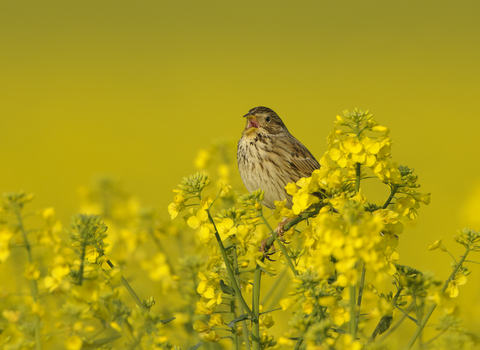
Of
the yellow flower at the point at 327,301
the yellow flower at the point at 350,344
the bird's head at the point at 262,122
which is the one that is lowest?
the yellow flower at the point at 350,344

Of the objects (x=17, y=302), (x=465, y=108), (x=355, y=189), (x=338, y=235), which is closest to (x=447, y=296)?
(x=355, y=189)

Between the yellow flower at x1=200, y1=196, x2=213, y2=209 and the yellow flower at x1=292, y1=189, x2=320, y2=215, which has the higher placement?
the yellow flower at x1=200, y1=196, x2=213, y2=209

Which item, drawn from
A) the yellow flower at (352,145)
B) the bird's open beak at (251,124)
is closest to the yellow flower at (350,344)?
the yellow flower at (352,145)

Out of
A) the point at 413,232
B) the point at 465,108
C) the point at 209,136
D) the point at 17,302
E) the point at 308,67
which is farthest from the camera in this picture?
the point at 308,67

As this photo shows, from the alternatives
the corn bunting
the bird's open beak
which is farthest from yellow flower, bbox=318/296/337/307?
the bird's open beak

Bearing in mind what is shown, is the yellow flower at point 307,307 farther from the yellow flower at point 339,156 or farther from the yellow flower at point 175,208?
the yellow flower at point 175,208

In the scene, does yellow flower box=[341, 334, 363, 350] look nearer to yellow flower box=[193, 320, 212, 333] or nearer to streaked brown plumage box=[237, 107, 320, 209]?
yellow flower box=[193, 320, 212, 333]

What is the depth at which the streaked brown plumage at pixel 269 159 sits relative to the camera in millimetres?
4750

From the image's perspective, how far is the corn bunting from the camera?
4.75 meters

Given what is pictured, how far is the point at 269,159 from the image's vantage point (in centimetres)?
484

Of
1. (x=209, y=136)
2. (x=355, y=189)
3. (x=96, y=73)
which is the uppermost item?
(x=96, y=73)

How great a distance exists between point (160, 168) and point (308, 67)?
15.4 meters

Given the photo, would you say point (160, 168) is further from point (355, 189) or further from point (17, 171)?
point (355, 189)

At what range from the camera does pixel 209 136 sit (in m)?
18.0
